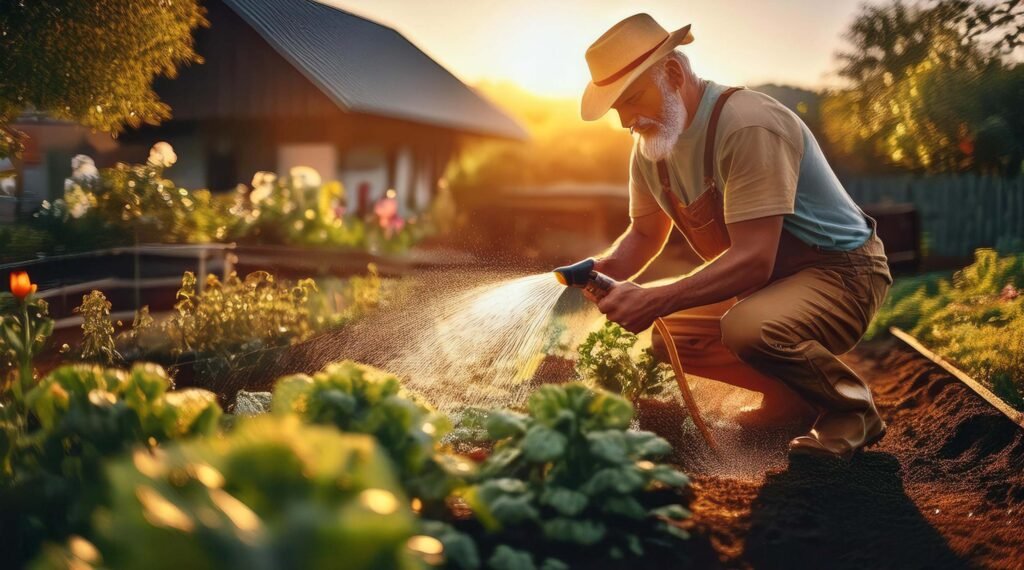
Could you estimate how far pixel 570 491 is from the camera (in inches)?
90.6

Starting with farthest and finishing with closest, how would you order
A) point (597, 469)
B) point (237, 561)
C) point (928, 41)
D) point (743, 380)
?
point (928, 41)
point (743, 380)
point (597, 469)
point (237, 561)

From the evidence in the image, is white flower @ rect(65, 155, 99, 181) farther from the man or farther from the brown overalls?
the brown overalls

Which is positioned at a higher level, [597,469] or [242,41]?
[242,41]

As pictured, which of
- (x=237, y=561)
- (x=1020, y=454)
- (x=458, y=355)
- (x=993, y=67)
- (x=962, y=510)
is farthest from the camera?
(x=993, y=67)

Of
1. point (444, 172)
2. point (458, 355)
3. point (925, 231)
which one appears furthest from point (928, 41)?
point (458, 355)

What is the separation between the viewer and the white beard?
3.86 m

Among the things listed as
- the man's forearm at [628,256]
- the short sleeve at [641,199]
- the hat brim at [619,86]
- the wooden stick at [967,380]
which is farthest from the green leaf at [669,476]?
the wooden stick at [967,380]

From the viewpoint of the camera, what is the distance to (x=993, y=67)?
43.6 feet

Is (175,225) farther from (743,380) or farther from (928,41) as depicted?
(928,41)

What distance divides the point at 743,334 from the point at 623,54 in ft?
3.73

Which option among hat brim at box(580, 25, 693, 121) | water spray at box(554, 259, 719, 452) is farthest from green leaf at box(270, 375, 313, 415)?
hat brim at box(580, 25, 693, 121)

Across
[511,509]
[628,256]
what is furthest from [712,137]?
[511,509]

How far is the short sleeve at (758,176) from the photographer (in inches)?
141

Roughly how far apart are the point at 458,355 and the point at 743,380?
91.9 inches
